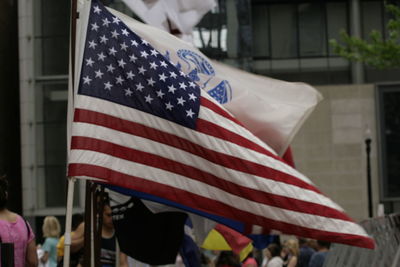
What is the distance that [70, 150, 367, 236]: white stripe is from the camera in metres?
8.26

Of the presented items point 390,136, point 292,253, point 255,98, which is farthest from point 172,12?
point 390,136

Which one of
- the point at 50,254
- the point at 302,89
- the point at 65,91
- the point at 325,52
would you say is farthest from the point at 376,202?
the point at 302,89

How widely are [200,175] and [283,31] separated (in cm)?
4463

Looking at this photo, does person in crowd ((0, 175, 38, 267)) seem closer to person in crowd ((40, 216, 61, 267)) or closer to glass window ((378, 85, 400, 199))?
person in crowd ((40, 216, 61, 267))

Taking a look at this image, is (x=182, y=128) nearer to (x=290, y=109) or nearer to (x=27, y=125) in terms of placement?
(x=290, y=109)

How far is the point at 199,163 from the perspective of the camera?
340 inches

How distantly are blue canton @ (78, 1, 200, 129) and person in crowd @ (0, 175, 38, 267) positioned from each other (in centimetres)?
102

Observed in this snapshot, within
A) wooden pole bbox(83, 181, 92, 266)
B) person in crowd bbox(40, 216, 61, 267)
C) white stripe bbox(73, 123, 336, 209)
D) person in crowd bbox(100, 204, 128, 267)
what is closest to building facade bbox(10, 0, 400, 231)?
person in crowd bbox(40, 216, 61, 267)

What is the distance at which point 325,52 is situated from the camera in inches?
2074

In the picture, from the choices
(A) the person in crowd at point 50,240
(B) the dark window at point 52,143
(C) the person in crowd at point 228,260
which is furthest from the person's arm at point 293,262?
(B) the dark window at point 52,143

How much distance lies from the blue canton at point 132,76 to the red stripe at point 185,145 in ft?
0.47

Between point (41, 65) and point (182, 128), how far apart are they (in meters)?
20.9

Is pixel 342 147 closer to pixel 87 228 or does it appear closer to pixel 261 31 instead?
pixel 261 31

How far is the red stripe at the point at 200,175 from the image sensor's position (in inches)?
328
